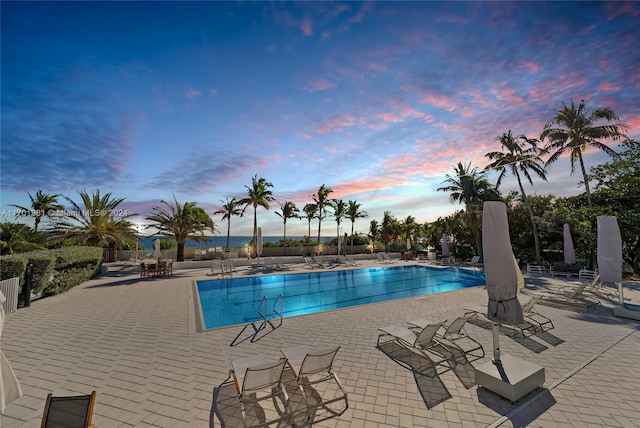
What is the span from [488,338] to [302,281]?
38.0 feet

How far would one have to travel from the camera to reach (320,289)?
580 inches

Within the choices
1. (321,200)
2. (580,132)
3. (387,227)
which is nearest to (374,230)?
(387,227)

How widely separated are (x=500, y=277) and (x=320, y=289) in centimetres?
1105

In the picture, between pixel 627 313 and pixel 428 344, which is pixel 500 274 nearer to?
pixel 428 344

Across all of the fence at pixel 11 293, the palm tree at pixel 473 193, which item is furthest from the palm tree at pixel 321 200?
the fence at pixel 11 293

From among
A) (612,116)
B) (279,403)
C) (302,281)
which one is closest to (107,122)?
(302,281)

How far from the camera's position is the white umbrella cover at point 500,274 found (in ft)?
15.0

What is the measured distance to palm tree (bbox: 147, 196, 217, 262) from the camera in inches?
805

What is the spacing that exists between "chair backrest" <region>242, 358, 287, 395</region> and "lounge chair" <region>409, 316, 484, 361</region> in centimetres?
403

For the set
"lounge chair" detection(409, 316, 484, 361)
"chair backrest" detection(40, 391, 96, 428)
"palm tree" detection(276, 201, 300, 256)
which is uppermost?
"palm tree" detection(276, 201, 300, 256)

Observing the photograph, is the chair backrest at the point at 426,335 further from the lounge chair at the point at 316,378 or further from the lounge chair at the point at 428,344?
the lounge chair at the point at 316,378

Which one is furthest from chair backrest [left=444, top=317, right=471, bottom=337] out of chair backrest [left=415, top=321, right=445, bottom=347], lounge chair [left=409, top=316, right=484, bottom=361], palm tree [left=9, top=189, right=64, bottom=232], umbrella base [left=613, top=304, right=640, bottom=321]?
palm tree [left=9, top=189, right=64, bottom=232]

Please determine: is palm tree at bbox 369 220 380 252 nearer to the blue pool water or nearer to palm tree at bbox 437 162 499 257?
palm tree at bbox 437 162 499 257

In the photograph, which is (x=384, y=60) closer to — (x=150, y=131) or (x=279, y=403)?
(x=279, y=403)
